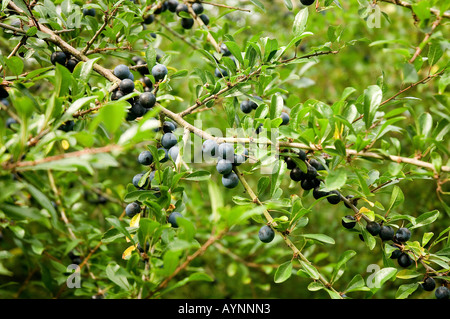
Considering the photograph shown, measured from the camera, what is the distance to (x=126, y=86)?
50.2 inches

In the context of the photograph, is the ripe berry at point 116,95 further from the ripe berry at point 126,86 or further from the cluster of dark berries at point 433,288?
the cluster of dark berries at point 433,288

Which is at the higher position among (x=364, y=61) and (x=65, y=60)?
(x=65, y=60)

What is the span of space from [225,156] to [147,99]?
351mm

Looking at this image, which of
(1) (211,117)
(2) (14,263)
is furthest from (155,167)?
(2) (14,263)

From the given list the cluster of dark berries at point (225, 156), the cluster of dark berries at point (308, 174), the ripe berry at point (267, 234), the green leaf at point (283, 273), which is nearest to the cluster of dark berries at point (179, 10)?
the cluster of dark berries at point (225, 156)

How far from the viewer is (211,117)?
2.66 metres

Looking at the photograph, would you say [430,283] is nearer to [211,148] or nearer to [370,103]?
[370,103]

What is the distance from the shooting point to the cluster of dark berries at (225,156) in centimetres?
121

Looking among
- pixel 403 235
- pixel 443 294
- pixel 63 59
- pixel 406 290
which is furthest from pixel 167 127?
pixel 443 294

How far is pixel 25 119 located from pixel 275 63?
916 mm

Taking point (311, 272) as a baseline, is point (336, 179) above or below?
above

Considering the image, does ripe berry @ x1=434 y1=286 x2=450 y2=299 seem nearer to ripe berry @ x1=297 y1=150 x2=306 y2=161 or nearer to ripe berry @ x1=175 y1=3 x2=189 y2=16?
ripe berry @ x1=297 y1=150 x2=306 y2=161

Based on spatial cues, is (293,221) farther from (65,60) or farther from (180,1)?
(180,1)

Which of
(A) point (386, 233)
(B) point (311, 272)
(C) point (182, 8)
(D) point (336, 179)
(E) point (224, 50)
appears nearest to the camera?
(D) point (336, 179)
